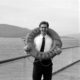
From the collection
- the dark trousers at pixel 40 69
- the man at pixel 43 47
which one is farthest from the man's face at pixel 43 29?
the dark trousers at pixel 40 69

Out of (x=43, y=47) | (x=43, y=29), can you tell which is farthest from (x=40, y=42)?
(x=43, y=29)

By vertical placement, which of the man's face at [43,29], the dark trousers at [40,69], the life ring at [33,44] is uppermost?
the man's face at [43,29]

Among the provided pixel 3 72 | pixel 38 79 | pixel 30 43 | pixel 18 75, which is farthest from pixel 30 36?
pixel 3 72

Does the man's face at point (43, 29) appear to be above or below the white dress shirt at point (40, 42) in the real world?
above

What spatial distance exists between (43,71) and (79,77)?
10.4 feet

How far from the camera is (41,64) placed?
12.1 ft

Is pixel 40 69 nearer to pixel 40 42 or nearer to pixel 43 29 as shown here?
pixel 40 42

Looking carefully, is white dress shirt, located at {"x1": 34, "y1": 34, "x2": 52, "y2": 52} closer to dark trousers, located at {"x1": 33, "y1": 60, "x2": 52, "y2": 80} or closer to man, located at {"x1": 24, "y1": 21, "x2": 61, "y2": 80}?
man, located at {"x1": 24, "y1": 21, "x2": 61, "y2": 80}

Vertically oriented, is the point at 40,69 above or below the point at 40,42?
below

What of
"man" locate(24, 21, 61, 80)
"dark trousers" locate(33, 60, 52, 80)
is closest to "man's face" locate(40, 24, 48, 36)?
"man" locate(24, 21, 61, 80)

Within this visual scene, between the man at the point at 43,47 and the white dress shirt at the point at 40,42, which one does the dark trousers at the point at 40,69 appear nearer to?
the man at the point at 43,47

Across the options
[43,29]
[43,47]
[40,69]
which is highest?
[43,29]

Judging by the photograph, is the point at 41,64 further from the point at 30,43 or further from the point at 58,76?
the point at 58,76

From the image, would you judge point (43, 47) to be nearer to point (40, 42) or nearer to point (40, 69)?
point (40, 42)
